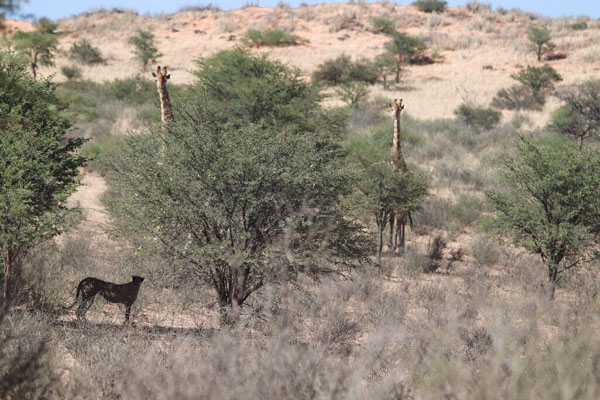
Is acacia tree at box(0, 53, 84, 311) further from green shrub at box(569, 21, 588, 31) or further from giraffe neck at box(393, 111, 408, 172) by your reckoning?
green shrub at box(569, 21, 588, 31)

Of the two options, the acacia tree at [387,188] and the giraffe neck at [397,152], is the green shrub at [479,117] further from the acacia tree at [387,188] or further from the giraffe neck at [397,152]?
the acacia tree at [387,188]

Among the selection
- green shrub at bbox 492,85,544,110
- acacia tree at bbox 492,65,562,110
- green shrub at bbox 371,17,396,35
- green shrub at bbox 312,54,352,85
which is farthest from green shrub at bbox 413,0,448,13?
green shrub at bbox 492,85,544,110

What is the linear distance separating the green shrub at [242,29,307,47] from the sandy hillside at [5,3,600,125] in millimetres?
836

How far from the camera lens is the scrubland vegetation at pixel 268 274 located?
557cm

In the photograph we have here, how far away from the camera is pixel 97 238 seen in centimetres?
1499

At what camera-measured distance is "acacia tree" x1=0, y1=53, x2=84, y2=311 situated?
8.22m

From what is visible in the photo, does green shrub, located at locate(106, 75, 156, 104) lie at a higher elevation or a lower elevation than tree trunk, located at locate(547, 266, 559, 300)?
higher

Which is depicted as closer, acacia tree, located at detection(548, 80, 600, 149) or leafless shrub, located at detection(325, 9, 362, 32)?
acacia tree, located at detection(548, 80, 600, 149)

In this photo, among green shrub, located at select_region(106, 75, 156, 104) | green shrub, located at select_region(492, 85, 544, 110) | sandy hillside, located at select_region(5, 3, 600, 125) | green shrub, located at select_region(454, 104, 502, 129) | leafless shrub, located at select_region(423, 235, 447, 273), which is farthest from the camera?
sandy hillside, located at select_region(5, 3, 600, 125)

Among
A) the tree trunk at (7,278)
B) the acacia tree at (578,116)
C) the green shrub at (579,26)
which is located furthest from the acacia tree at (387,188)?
the green shrub at (579,26)

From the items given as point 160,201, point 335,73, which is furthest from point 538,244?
point 335,73

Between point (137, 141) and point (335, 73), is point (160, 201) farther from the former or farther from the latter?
point (335, 73)

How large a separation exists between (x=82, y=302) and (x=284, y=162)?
356cm

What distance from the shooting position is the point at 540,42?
4762cm
